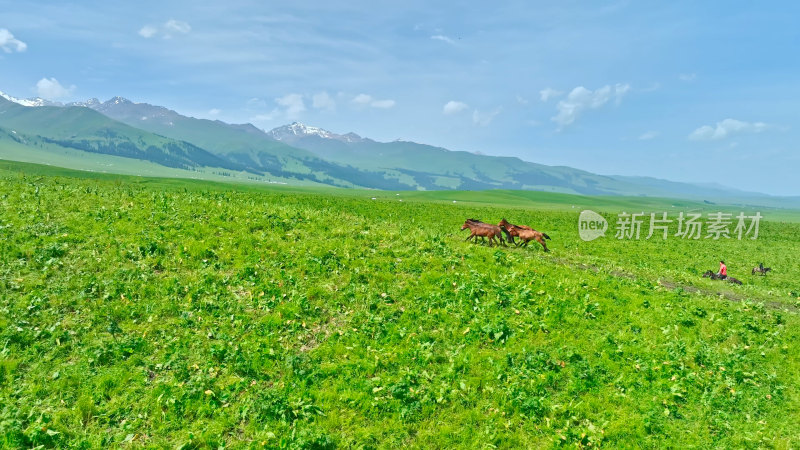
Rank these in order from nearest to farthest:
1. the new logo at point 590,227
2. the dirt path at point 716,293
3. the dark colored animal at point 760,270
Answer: the dirt path at point 716,293, the dark colored animal at point 760,270, the new logo at point 590,227

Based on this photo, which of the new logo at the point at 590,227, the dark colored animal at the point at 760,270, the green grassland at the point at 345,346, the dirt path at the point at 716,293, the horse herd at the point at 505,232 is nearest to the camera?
the green grassland at the point at 345,346

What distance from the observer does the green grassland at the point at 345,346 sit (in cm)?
1067

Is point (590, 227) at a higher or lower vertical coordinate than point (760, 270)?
higher

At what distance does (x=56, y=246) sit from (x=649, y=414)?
77.6ft

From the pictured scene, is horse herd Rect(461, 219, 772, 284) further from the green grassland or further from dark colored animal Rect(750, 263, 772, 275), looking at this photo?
dark colored animal Rect(750, 263, 772, 275)

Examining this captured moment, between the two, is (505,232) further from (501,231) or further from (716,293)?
(716,293)

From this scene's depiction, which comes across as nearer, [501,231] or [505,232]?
[505,232]

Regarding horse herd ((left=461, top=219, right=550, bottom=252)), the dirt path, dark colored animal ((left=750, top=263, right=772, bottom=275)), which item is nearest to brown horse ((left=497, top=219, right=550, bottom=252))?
horse herd ((left=461, top=219, right=550, bottom=252))

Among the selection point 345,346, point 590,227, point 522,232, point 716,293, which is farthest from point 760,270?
point 345,346

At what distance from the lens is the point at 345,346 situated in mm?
13781

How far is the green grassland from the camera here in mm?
10672

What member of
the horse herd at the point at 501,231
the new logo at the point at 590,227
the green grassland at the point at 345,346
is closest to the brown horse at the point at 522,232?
the horse herd at the point at 501,231

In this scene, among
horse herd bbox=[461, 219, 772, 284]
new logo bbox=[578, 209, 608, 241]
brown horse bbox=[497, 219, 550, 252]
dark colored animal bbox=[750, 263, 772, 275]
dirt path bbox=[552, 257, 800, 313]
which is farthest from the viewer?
new logo bbox=[578, 209, 608, 241]

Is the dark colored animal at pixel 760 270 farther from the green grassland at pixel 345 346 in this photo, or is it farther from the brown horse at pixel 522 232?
the brown horse at pixel 522 232
